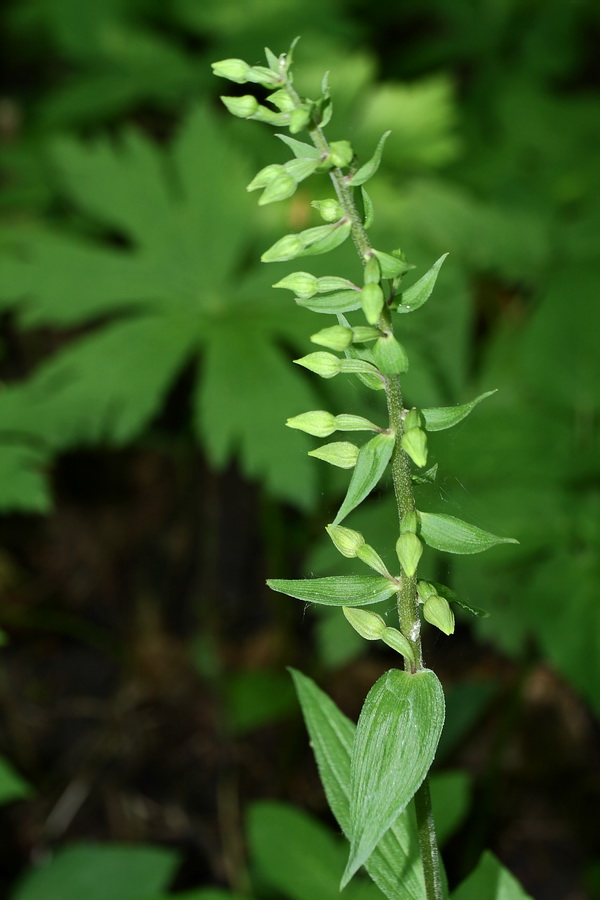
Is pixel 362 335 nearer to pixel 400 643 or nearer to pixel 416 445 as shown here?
pixel 416 445

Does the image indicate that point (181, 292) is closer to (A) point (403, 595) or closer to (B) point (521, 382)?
(B) point (521, 382)

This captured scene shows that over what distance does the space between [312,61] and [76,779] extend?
12.1 feet

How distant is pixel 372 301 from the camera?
3.48 feet

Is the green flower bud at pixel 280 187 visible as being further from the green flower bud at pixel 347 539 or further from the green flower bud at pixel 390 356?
the green flower bud at pixel 347 539

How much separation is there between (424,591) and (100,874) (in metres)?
2.58

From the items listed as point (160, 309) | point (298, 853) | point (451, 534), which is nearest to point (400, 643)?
point (451, 534)

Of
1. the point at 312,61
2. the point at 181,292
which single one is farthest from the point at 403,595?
the point at 312,61

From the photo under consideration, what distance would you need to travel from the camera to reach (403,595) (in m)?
1.20

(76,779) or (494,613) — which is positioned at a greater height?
(494,613)

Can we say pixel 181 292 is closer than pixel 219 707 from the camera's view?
Yes

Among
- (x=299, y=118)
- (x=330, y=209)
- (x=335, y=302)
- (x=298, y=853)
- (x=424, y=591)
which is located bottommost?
(x=298, y=853)

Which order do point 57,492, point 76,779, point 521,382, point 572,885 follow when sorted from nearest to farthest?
point 572,885 < point 521,382 < point 76,779 < point 57,492

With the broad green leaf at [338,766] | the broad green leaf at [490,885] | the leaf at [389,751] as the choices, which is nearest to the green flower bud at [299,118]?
the leaf at [389,751]

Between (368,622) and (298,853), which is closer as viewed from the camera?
(368,622)
